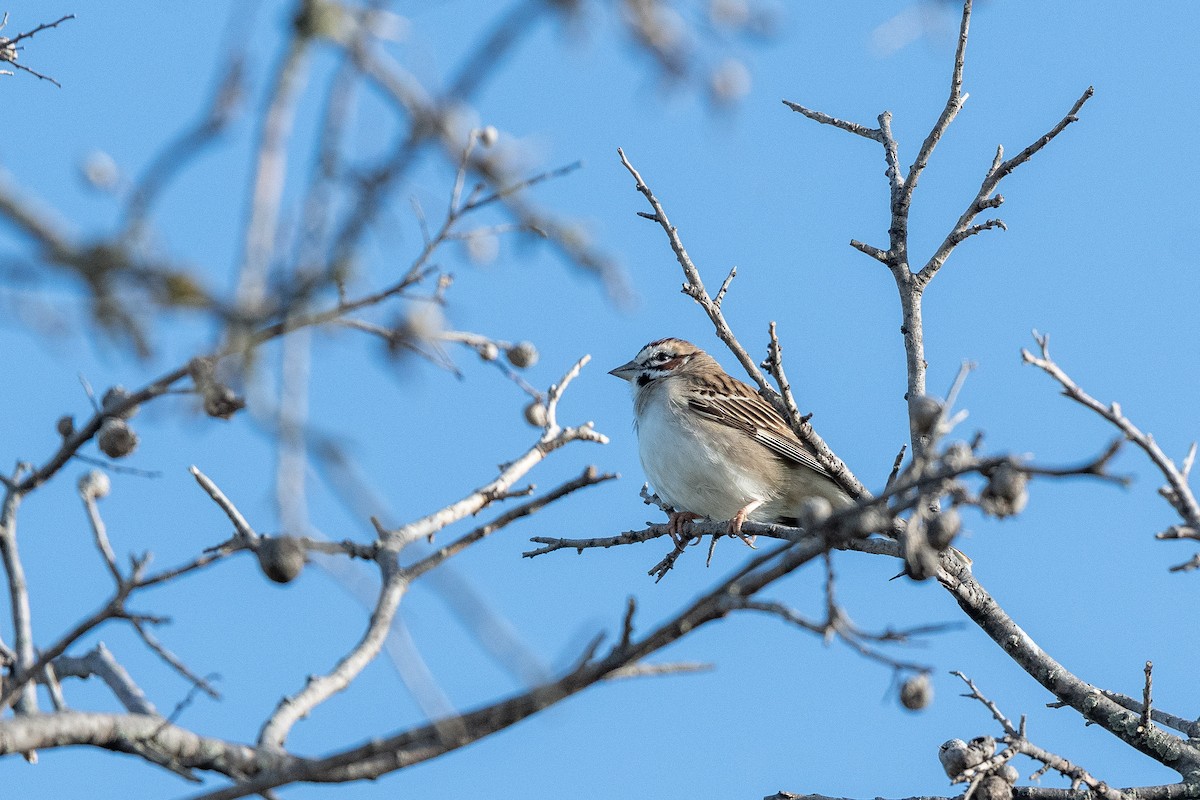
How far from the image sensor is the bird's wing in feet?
29.1

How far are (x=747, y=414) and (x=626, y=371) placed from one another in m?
1.53

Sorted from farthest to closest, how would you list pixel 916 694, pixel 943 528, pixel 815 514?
1. pixel 916 694
2. pixel 943 528
3. pixel 815 514

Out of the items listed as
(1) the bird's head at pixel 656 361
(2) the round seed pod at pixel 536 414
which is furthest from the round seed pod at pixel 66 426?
(1) the bird's head at pixel 656 361

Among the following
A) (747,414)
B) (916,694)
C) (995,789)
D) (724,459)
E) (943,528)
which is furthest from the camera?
(747,414)

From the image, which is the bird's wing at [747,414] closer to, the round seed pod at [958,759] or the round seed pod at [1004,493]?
the round seed pod at [958,759]

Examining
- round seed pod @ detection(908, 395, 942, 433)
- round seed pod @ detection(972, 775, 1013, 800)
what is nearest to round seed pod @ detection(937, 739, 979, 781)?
round seed pod @ detection(972, 775, 1013, 800)

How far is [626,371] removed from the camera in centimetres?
1055

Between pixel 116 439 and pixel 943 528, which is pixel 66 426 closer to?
pixel 116 439

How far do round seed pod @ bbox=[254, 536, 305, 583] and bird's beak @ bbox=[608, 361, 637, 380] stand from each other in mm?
7069

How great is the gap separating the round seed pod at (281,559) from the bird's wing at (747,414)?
211 inches

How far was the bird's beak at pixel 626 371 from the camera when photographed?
10516 millimetres

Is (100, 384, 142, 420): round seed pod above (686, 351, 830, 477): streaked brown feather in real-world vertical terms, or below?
below

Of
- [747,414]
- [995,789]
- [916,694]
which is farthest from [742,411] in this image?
[916,694]

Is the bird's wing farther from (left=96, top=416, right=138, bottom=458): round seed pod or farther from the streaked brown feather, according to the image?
(left=96, top=416, right=138, bottom=458): round seed pod
